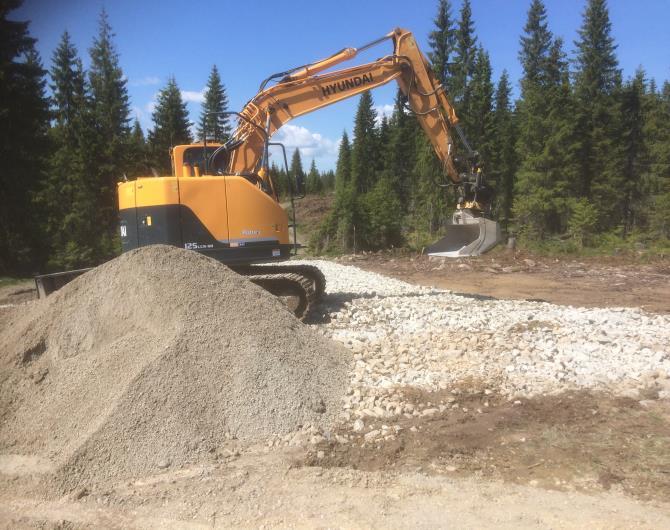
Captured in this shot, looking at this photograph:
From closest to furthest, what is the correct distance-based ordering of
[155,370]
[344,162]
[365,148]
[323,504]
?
[323,504]
[155,370]
[365,148]
[344,162]

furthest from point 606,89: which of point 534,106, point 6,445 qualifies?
point 6,445

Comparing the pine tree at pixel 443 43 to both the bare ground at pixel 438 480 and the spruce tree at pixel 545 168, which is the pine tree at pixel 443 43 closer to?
the spruce tree at pixel 545 168

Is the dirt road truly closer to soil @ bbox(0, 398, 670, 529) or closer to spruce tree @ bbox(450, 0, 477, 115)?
soil @ bbox(0, 398, 670, 529)

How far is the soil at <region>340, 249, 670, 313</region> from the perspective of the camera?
1247cm

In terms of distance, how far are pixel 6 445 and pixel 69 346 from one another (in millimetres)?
1279

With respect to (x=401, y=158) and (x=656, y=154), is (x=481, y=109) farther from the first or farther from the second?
(x=401, y=158)

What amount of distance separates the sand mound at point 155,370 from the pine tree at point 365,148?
4830 cm

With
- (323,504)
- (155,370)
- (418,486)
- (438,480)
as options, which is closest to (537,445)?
(438,480)

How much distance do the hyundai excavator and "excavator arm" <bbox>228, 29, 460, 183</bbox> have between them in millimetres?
17

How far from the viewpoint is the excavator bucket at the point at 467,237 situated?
371 inches

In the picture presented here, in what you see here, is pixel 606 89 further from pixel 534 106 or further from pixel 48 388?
pixel 48 388

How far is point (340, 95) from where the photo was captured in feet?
31.8

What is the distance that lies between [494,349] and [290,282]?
3.25 m

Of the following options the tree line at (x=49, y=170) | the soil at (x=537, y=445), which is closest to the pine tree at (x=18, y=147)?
the tree line at (x=49, y=170)
